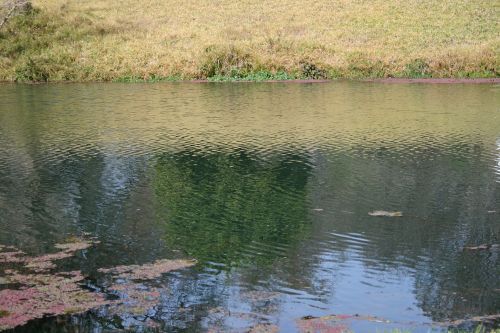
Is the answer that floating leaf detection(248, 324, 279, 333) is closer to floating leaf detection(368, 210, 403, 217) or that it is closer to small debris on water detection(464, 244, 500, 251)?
small debris on water detection(464, 244, 500, 251)

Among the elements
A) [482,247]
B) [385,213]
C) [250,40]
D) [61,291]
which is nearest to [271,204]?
[385,213]

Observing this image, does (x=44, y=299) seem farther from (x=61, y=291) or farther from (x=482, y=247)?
(x=482, y=247)

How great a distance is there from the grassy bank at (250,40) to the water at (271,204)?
492 inches

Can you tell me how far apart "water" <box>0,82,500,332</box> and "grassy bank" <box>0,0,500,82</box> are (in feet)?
41.0

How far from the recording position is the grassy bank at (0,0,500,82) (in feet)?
143

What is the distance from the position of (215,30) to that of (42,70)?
12.2 meters

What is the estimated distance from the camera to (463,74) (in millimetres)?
42531

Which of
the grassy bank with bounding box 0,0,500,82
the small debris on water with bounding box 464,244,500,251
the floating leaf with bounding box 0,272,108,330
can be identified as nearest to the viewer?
the floating leaf with bounding box 0,272,108,330

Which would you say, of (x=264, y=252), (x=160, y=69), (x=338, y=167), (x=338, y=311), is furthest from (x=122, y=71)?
(x=338, y=311)

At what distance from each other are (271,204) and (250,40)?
1306 inches

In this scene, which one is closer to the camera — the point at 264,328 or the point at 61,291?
the point at 264,328

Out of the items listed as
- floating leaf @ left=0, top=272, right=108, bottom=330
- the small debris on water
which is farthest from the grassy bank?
floating leaf @ left=0, top=272, right=108, bottom=330

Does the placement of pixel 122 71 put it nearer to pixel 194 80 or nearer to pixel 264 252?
pixel 194 80

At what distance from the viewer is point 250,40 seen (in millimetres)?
47594
